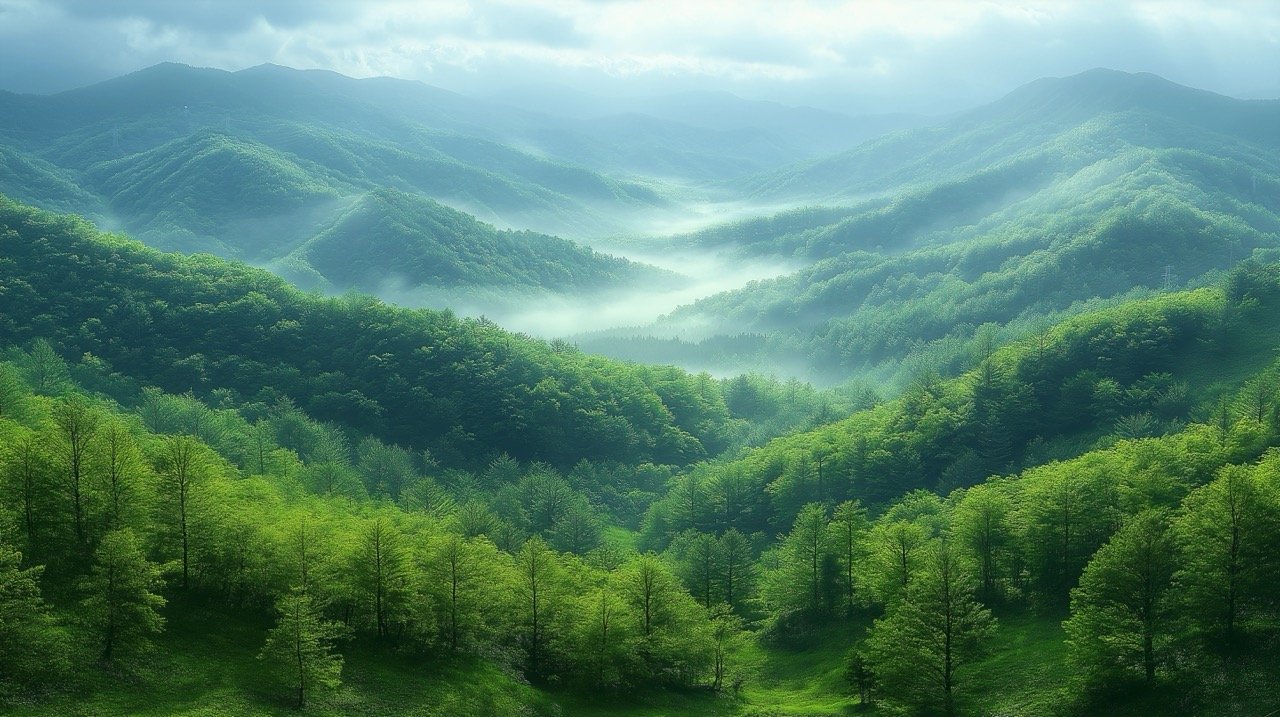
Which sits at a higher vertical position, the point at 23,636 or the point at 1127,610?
the point at 23,636

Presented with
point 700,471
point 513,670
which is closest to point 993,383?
point 700,471

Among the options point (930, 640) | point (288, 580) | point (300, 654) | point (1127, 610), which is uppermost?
point (288, 580)

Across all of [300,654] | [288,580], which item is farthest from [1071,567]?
[288,580]

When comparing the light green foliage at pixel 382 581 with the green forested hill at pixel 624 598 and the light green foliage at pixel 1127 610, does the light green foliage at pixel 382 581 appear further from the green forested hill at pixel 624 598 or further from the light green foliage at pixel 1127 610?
the light green foliage at pixel 1127 610

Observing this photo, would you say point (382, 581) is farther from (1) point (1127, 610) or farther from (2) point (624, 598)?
(1) point (1127, 610)

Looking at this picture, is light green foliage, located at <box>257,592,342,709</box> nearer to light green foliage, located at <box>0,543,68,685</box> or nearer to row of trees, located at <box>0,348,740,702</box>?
row of trees, located at <box>0,348,740,702</box>

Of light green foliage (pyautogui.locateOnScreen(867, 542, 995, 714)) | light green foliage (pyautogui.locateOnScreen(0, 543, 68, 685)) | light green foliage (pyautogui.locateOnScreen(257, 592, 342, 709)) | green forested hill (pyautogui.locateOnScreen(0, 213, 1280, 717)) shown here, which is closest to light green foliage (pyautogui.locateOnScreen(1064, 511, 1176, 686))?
green forested hill (pyautogui.locateOnScreen(0, 213, 1280, 717))

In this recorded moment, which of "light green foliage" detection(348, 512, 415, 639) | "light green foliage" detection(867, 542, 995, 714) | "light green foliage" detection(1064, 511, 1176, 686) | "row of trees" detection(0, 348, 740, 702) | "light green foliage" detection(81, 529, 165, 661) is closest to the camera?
"light green foliage" detection(81, 529, 165, 661)

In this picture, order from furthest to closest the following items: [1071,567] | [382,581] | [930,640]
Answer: [1071,567], [382,581], [930,640]

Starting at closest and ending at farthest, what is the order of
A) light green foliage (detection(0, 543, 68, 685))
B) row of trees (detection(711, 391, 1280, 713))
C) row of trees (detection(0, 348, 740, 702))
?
light green foliage (detection(0, 543, 68, 685)), row of trees (detection(0, 348, 740, 702)), row of trees (detection(711, 391, 1280, 713))

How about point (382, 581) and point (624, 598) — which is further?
point (624, 598)

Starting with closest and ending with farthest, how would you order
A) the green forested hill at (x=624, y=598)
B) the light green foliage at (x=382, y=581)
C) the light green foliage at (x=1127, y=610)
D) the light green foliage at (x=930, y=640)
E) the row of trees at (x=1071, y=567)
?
the green forested hill at (x=624, y=598) < the light green foliage at (x=1127, y=610) < the row of trees at (x=1071, y=567) < the light green foliage at (x=930, y=640) < the light green foliage at (x=382, y=581)

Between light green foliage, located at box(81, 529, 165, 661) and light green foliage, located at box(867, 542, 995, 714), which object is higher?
light green foliage, located at box(81, 529, 165, 661)

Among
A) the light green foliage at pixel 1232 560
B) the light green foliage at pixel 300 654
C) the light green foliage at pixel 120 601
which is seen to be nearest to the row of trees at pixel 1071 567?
the light green foliage at pixel 1232 560
